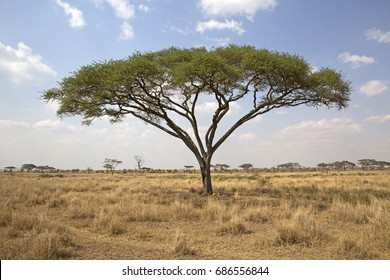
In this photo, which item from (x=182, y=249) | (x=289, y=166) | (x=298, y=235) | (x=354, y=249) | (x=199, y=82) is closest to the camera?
(x=354, y=249)

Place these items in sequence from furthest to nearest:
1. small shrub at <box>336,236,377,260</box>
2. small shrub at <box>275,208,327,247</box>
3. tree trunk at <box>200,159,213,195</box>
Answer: tree trunk at <box>200,159,213,195</box>
small shrub at <box>275,208,327,247</box>
small shrub at <box>336,236,377,260</box>

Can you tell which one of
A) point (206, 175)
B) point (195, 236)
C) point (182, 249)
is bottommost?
point (195, 236)

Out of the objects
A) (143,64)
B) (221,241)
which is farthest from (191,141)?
(221,241)

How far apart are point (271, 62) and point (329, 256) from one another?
14378 millimetres

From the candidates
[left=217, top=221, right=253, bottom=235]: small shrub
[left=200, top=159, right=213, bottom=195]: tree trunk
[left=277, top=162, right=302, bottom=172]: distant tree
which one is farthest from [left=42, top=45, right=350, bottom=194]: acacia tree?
[left=277, top=162, right=302, bottom=172]: distant tree

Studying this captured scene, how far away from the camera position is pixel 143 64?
1945 cm

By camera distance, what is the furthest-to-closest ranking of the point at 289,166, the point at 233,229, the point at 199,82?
1. the point at 289,166
2. the point at 199,82
3. the point at 233,229

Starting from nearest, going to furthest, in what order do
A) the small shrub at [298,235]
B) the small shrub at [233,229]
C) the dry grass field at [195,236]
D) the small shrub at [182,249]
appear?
the dry grass field at [195,236], the small shrub at [182,249], the small shrub at [298,235], the small shrub at [233,229]

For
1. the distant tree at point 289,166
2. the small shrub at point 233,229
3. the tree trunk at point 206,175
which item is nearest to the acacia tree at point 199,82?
the tree trunk at point 206,175

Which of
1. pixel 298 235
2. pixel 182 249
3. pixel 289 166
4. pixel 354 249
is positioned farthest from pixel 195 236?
pixel 289 166

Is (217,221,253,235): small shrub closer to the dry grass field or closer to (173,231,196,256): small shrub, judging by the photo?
the dry grass field

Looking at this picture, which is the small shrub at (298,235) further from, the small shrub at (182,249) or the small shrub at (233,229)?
the small shrub at (182,249)

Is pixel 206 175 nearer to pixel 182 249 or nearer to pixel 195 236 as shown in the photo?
pixel 195 236

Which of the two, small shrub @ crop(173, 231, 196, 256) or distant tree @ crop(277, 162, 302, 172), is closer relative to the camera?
small shrub @ crop(173, 231, 196, 256)
